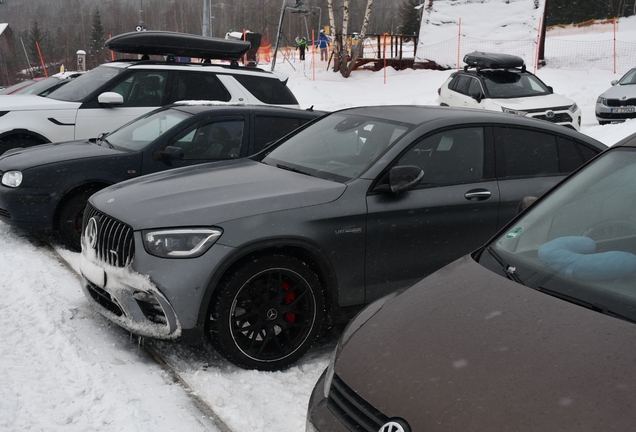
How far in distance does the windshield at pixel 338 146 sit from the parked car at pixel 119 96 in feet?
13.8

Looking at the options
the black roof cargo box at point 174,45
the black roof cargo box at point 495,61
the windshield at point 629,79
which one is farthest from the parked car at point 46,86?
the windshield at point 629,79

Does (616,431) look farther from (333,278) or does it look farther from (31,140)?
(31,140)

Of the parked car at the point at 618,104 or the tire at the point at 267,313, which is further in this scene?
the parked car at the point at 618,104

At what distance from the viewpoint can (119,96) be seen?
28.6ft

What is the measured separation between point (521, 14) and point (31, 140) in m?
27.7

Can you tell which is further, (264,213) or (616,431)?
(264,213)

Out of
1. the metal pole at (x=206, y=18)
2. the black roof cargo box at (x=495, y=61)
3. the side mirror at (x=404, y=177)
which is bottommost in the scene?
the side mirror at (x=404, y=177)

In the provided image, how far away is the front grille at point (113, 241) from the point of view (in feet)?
13.5

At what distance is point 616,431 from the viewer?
187 cm

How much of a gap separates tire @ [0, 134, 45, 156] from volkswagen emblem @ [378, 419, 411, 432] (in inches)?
301

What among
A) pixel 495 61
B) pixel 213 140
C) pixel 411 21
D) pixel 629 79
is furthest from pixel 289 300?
pixel 411 21

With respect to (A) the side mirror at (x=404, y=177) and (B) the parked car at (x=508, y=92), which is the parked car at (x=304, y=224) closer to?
(A) the side mirror at (x=404, y=177)

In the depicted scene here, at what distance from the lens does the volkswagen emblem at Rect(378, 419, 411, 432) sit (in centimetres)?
213

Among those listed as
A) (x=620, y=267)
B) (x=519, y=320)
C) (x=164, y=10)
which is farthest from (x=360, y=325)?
(x=164, y=10)
